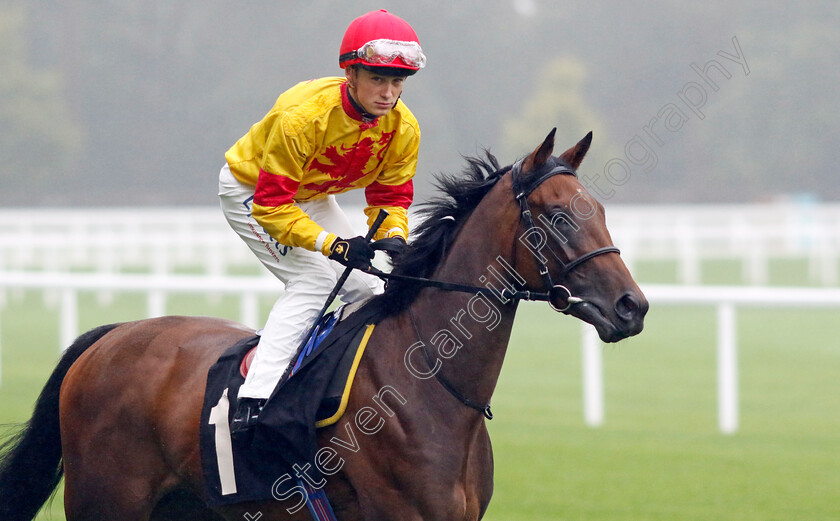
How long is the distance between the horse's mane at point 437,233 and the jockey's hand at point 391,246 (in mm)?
20

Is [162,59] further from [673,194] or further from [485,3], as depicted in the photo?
[673,194]

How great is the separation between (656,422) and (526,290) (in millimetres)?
5084

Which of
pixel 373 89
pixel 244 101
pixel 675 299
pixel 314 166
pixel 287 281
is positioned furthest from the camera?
pixel 244 101

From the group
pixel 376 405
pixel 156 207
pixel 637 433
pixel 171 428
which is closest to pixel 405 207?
pixel 376 405

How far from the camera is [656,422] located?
26.0ft

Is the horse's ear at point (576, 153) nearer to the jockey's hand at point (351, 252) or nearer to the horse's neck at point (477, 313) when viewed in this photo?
the horse's neck at point (477, 313)

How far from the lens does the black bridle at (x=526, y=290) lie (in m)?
3.05

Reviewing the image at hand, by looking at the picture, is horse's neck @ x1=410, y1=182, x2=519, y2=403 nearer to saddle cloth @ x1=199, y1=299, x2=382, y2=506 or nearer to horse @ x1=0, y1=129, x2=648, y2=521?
horse @ x1=0, y1=129, x2=648, y2=521

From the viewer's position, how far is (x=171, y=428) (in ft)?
11.8

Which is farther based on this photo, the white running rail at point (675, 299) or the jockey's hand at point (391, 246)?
the white running rail at point (675, 299)

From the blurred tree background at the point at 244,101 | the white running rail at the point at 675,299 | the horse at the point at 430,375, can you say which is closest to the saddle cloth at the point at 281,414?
the horse at the point at 430,375

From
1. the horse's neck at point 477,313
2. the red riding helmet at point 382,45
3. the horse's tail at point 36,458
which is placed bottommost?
the horse's tail at point 36,458

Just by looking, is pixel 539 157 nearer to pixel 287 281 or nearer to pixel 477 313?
pixel 477 313

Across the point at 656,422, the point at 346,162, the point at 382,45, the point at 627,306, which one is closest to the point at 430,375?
the point at 627,306
